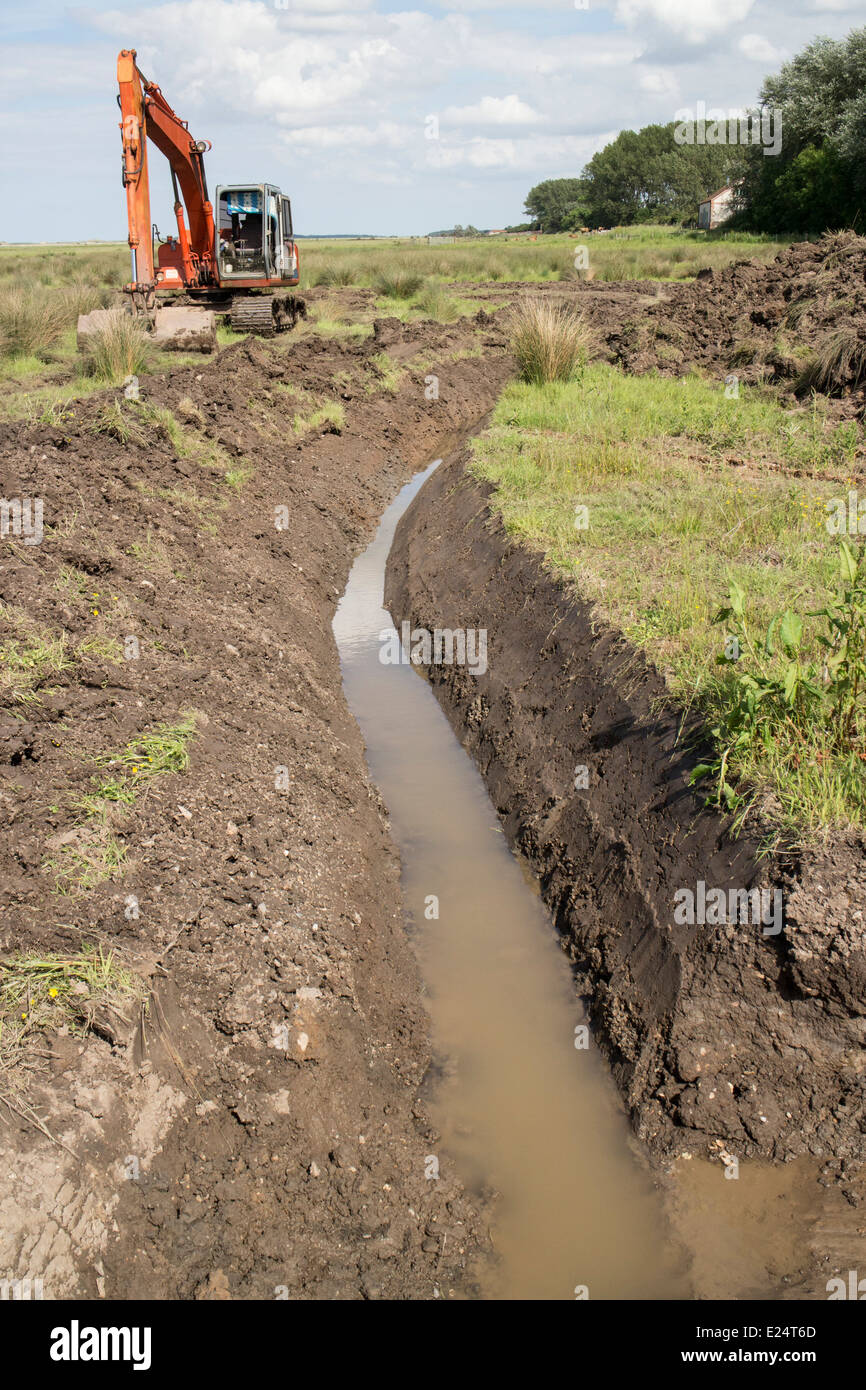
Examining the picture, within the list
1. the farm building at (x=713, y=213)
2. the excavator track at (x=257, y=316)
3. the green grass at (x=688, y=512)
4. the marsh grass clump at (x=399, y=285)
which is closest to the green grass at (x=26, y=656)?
the green grass at (x=688, y=512)

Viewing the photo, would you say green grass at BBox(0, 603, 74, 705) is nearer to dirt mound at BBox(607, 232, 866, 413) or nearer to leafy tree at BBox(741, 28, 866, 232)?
dirt mound at BBox(607, 232, 866, 413)

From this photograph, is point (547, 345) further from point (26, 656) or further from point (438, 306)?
point (438, 306)

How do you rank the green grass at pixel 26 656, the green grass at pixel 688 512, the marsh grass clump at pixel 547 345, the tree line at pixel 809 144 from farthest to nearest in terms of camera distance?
the tree line at pixel 809 144 < the marsh grass clump at pixel 547 345 < the green grass at pixel 26 656 < the green grass at pixel 688 512

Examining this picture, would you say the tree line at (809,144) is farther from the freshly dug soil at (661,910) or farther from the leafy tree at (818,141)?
the freshly dug soil at (661,910)

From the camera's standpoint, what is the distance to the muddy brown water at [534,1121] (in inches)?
135

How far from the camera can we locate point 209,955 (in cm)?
402

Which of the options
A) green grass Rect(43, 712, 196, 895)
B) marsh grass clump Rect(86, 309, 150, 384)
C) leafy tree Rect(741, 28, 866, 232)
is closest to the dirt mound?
marsh grass clump Rect(86, 309, 150, 384)

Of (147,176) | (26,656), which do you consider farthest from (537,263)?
(26,656)

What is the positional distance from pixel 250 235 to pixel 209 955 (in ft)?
57.9

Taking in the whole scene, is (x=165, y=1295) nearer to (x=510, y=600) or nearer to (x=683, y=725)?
(x=683, y=725)

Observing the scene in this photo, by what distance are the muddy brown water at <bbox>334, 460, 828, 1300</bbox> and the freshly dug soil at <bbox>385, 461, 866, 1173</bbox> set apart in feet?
0.48

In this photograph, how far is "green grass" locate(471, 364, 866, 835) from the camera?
4.48 metres

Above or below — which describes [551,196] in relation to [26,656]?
above
